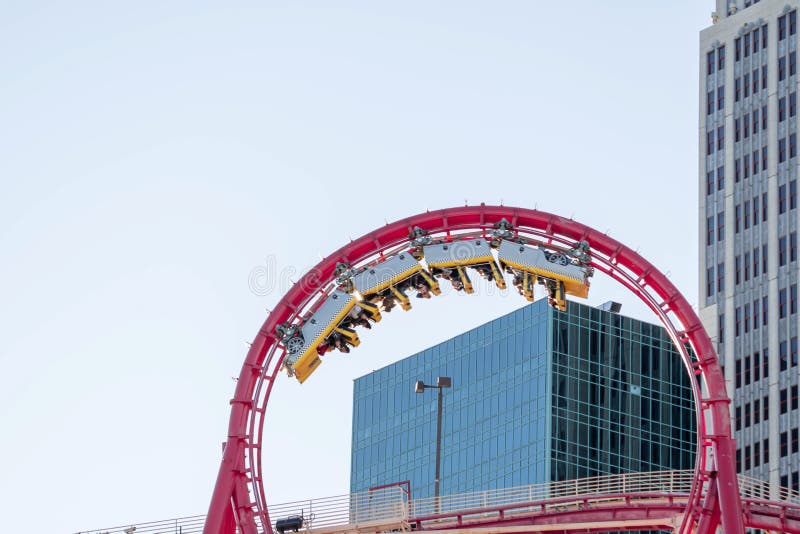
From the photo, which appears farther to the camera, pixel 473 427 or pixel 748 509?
pixel 473 427

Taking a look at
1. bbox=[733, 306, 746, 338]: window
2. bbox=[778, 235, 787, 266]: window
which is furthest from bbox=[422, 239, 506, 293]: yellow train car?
bbox=[733, 306, 746, 338]: window

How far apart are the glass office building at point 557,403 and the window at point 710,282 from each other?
5617 millimetres

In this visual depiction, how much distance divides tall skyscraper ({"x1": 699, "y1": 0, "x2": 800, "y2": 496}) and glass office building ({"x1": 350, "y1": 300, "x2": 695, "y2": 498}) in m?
5.59

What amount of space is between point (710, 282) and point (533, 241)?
90742 mm

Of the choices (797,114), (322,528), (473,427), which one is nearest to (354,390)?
(473,427)

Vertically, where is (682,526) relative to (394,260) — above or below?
below

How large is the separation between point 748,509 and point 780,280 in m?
82.8

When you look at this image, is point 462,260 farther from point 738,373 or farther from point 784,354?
point 738,373

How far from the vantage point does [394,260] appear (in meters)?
76.9

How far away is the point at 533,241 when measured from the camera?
76500mm

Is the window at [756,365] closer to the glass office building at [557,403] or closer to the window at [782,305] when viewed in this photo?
the window at [782,305]

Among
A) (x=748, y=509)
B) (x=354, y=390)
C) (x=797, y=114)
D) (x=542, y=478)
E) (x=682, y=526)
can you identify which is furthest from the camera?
(x=354, y=390)

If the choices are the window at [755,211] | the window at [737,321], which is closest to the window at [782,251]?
the window at [755,211]

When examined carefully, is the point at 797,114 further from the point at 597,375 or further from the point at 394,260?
the point at 394,260
